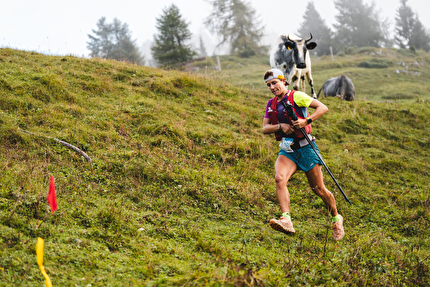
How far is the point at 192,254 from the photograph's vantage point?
3.74 m

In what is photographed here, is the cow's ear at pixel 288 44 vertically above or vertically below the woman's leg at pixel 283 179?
above

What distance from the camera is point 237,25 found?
4091 centimetres

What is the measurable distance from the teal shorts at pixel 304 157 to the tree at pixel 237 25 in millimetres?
36904

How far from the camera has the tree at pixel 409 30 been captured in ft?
168

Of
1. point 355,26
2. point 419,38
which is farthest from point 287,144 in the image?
point 419,38

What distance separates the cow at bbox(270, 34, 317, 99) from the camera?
11492 mm

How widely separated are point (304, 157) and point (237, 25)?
39567 millimetres

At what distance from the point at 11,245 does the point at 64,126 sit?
14.4 ft

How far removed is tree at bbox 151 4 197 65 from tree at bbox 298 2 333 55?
29.1m

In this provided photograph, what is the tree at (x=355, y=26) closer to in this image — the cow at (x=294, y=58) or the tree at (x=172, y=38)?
the tree at (x=172, y=38)

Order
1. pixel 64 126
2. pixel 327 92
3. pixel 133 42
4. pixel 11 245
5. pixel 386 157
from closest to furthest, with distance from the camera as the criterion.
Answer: pixel 11 245 < pixel 64 126 < pixel 386 157 < pixel 327 92 < pixel 133 42

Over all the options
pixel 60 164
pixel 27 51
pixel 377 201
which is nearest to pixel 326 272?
pixel 377 201

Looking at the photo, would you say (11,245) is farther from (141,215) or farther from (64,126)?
(64,126)

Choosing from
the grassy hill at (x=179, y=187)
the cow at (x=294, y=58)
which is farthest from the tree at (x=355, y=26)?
the grassy hill at (x=179, y=187)
